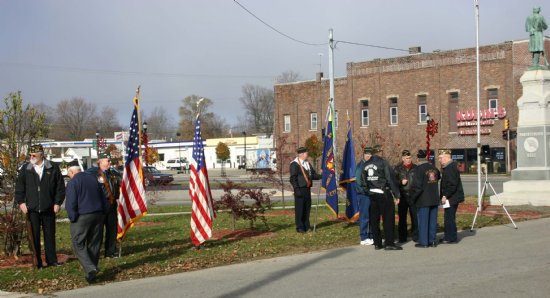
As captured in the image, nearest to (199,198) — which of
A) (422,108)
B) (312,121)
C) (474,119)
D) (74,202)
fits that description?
(74,202)

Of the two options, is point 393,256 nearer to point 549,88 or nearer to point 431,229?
point 431,229

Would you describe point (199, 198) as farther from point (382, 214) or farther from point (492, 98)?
point (492, 98)

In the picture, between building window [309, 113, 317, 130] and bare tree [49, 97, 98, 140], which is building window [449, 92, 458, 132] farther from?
bare tree [49, 97, 98, 140]

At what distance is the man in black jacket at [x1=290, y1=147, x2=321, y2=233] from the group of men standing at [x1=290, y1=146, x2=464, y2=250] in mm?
1650

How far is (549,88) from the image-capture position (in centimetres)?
2200

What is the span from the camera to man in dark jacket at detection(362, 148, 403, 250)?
11820mm

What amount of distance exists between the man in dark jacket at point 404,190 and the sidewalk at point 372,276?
91 cm

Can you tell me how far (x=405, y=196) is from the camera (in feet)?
42.4

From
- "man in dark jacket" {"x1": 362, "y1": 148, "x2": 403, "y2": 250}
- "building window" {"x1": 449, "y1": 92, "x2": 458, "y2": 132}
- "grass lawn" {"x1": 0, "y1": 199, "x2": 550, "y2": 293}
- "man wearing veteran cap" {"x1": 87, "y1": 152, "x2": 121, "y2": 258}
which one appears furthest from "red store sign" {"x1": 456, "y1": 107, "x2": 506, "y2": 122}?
"man wearing veteran cap" {"x1": 87, "y1": 152, "x2": 121, "y2": 258}

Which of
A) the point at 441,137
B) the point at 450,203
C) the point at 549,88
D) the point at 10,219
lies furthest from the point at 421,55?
the point at 10,219

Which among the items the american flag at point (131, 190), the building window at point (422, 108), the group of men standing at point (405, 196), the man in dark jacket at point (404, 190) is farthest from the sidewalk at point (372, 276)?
the building window at point (422, 108)

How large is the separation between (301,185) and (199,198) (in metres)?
2.68

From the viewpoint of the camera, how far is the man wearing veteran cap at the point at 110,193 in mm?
11516

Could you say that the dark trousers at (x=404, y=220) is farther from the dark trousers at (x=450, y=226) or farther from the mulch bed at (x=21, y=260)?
the mulch bed at (x=21, y=260)
